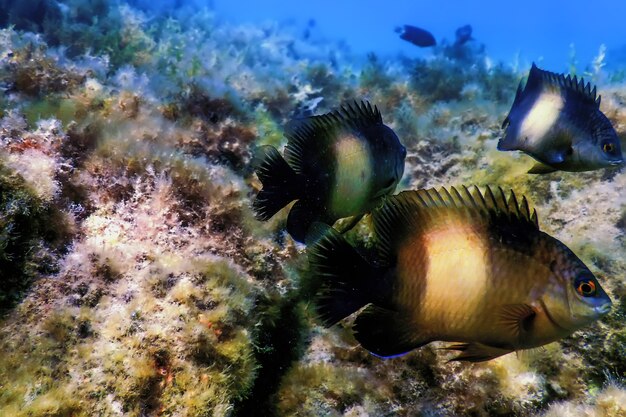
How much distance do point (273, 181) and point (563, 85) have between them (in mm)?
2185

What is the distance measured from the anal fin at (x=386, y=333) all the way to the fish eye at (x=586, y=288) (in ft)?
2.05

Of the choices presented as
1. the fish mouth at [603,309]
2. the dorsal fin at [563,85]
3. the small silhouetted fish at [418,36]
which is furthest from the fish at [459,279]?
the small silhouetted fish at [418,36]

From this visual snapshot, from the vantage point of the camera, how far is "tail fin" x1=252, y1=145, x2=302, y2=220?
2.36 metres

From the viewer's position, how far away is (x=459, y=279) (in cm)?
155

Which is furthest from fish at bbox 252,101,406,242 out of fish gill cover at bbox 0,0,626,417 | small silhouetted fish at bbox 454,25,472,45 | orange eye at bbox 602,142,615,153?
small silhouetted fish at bbox 454,25,472,45

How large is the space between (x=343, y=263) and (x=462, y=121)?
4.60 metres

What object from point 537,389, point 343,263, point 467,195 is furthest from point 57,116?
point 537,389

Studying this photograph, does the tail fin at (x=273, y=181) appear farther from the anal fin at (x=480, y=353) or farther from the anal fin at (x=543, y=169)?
the anal fin at (x=543, y=169)

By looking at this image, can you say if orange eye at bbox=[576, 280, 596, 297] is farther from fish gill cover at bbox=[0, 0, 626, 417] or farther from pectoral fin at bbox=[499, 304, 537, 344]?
fish gill cover at bbox=[0, 0, 626, 417]

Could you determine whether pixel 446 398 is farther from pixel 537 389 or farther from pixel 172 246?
pixel 172 246

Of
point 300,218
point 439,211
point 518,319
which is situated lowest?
point 300,218

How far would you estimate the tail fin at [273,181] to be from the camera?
236cm

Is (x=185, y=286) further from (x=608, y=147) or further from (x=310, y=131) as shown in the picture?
(x=608, y=147)

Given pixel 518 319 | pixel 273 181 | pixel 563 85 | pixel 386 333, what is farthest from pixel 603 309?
pixel 563 85
